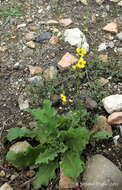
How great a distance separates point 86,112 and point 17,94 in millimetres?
900

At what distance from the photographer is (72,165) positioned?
2680 millimetres

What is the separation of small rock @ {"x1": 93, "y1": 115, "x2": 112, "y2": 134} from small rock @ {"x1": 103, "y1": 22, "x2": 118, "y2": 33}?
151 centimetres

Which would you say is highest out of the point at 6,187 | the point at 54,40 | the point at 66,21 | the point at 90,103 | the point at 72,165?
the point at 66,21

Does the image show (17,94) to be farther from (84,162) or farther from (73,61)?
(84,162)

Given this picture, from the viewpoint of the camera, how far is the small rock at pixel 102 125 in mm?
3045

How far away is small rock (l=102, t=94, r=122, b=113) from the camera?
10.5 ft

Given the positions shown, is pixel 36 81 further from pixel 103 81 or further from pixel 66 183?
pixel 66 183

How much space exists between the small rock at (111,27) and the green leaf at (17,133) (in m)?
1.90

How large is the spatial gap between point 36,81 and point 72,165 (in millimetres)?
1254

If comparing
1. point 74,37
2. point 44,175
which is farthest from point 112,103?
point 74,37

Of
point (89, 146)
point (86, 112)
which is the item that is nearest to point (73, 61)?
point (86, 112)

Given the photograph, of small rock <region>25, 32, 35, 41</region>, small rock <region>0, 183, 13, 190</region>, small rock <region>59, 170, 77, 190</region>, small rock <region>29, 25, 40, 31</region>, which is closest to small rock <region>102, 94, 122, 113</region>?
small rock <region>59, 170, 77, 190</region>

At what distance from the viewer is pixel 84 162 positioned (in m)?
2.86

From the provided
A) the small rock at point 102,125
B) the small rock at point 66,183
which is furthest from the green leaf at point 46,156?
the small rock at point 102,125
